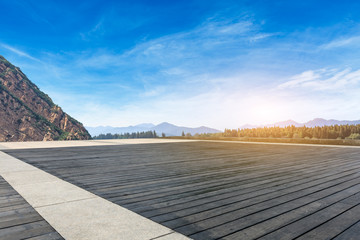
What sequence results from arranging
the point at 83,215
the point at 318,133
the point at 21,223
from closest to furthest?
1. the point at 21,223
2. the point at 83,215
3. the point at 318,133

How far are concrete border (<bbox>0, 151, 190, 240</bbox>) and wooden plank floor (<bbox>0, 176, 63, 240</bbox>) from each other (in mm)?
68

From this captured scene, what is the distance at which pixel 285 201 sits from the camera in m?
3.12

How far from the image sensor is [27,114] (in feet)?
273

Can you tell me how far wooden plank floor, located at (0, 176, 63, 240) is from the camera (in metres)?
2.05

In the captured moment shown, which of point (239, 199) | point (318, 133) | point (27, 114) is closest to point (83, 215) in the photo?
point (239, 199)

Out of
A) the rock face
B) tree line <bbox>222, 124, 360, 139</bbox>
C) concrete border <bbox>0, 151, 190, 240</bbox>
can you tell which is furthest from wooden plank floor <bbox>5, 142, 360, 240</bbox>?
the rock face

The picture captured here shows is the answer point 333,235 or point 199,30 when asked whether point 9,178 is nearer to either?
point 333,235

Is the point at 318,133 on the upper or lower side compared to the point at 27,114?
lower

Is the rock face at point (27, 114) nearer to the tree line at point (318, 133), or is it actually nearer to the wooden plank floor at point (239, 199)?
the tree line at point (318, 133)

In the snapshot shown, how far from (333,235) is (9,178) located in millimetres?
5619

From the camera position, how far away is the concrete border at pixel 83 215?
6.84ft

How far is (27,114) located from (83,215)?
99185 mm

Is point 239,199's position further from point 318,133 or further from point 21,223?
point 318,133

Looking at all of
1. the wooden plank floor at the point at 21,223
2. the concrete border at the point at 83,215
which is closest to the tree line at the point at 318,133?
the concrete border at the point at 83,215
